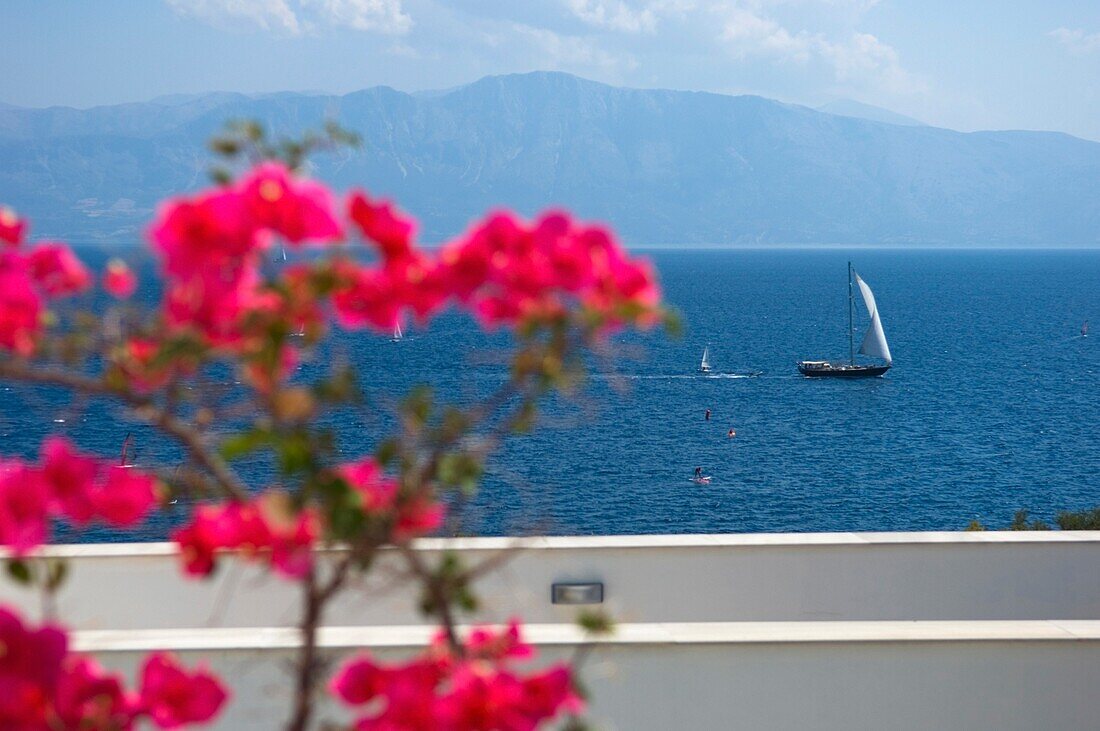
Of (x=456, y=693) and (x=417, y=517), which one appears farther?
(x=417, y=517)

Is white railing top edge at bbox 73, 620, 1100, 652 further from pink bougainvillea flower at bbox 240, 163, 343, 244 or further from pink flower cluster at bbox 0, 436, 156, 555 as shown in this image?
pink bougainvillea flower at bbox 240, 163, 343, 244

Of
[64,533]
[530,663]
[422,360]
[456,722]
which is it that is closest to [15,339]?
[456,722]

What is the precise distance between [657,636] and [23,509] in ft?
7.51

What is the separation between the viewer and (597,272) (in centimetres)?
163

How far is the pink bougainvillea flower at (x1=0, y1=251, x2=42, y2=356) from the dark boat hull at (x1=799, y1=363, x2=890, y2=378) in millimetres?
53417

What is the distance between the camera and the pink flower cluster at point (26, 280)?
1.68m

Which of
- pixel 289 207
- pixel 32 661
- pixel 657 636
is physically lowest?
pixel 657 636

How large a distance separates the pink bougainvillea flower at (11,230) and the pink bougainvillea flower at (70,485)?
13.2 inches

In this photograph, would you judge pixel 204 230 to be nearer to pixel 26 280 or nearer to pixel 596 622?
pixel 26 280

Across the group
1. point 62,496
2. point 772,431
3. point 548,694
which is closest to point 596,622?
point 548,694

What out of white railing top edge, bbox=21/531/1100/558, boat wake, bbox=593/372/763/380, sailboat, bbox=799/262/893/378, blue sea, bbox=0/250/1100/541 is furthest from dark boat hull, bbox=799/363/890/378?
white railing top edge, bbox=21/531/1100/558

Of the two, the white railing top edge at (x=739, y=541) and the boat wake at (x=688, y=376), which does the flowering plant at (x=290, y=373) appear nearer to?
the white railing top edge at (x=739, y=541)

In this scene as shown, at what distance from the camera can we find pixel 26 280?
5.72ft

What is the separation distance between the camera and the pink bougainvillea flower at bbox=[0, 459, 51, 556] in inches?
65.5
